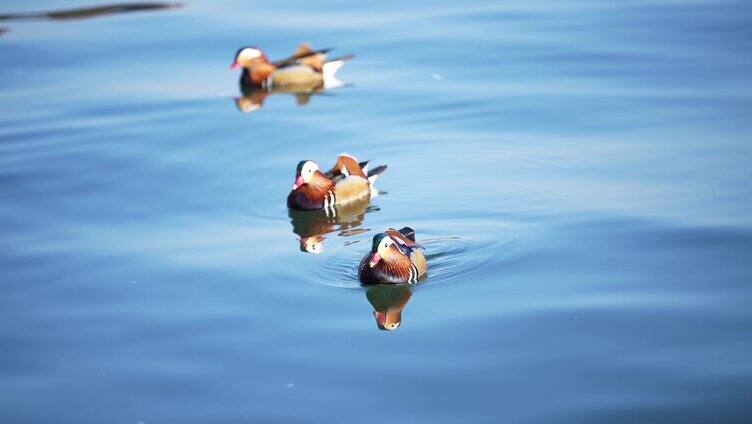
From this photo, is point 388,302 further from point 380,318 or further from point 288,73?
point 288,73

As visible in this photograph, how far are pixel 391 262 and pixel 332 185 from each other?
3.43 m

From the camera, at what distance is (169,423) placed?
9750mm

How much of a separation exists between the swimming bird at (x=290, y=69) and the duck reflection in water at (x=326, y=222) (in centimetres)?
605

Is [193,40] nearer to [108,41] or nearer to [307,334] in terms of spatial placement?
[108,41]

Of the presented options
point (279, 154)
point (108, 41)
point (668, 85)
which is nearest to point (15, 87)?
point (108, 41)

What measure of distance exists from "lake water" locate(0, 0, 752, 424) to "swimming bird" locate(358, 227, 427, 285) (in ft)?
0.62

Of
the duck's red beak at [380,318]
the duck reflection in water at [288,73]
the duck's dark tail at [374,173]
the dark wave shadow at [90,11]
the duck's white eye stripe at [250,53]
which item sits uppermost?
the dark wave shadow at [90,11]

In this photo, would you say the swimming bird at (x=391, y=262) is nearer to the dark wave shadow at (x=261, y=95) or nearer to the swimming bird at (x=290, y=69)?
the dark wave shadow at (x=261, y=95)

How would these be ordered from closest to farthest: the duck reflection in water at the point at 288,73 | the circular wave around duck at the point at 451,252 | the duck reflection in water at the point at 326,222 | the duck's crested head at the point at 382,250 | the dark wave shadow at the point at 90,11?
the duck's crested head at the point at 382,250 < the circular wave around duck at the point at 451,252 < the duck reflection in water at the point at 326,222 < the duck reflection in water at the point at 288,73 < the dark wave shadow at the point at 90,11

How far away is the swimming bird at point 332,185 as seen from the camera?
15.1 meters

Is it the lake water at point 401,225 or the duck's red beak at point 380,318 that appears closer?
the lake water at point 401,225

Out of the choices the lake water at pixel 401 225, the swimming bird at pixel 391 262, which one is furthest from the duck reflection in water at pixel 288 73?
the swimming bird at pixel 391 262

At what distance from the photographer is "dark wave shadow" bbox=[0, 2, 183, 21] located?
2608cm

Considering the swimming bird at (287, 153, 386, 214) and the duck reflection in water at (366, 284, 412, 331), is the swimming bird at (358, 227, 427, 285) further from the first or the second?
the swimming bird at (287, 153, 386, 214)
